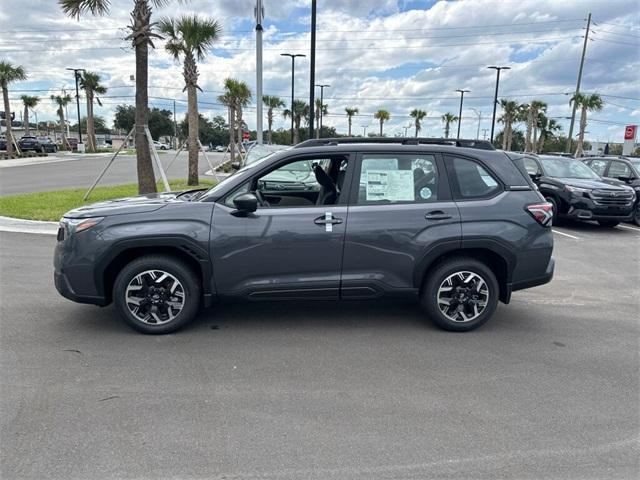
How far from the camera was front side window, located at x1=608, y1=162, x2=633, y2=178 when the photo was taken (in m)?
13.4

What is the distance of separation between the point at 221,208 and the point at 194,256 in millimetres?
497

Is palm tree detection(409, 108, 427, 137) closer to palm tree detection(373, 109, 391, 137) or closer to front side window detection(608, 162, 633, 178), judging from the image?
palm tree detection(373, 109, 391, 137)

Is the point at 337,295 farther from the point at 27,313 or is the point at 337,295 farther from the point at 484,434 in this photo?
the point at 27,313

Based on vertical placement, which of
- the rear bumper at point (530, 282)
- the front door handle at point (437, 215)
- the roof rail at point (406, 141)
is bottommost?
the rear bumper at point (530, 282)

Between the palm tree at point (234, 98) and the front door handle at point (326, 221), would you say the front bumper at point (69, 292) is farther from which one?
the palm tree at point (234, 98)

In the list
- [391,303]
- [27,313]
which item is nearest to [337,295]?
[391,303]

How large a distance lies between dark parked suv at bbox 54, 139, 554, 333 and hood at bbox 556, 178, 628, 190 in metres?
7.56

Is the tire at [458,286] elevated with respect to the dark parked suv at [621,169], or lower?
lower

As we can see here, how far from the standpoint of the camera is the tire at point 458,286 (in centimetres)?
454

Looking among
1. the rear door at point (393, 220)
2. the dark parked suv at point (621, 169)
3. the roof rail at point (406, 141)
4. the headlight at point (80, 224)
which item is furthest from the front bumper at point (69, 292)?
the dark parked suv at point (621, 169)

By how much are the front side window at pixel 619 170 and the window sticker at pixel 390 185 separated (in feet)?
37.7

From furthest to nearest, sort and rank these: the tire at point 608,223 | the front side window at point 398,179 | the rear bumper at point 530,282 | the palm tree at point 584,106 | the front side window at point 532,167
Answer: the palm tree at point 584,106, the front side window at point 532,167, the tire at point 608,223, the rear bumper at point 530,282, the front side window at point 398,179

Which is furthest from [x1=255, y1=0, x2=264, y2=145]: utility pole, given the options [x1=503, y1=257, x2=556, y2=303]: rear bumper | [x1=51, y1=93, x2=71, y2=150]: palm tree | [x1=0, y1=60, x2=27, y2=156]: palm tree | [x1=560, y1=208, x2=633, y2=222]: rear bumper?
[x1=51, y1=93, x2=71, y2=150]: palm tree

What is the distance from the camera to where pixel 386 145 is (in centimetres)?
466
